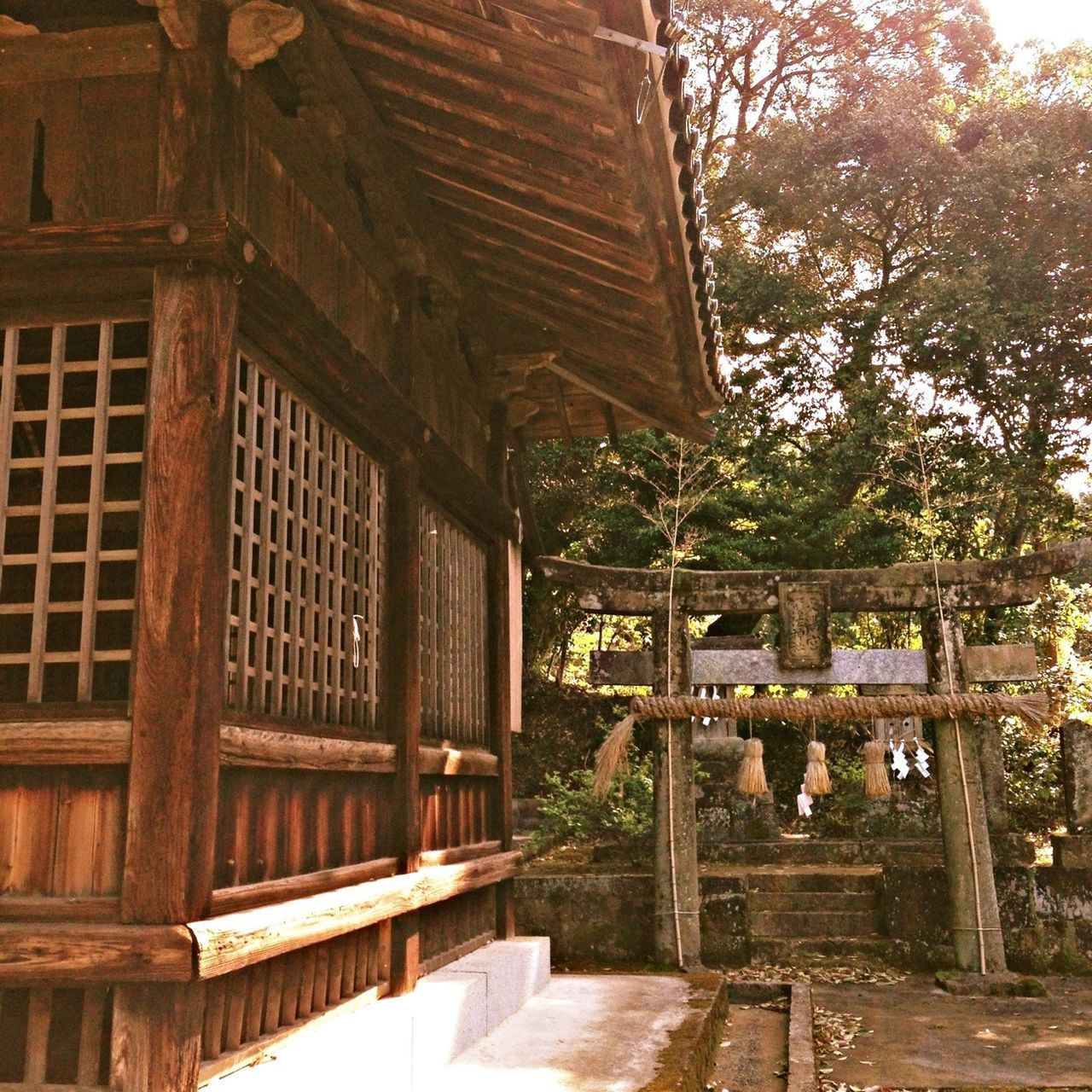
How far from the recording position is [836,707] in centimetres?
1073

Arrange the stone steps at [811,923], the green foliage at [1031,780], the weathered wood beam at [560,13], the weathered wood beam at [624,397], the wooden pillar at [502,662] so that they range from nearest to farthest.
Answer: the weathered wood beam at [560,13], the weathered wood beam at [624,397], the wooden pillar at [502,662], the stone steps at [811,923], the green foliage at [1031,780]

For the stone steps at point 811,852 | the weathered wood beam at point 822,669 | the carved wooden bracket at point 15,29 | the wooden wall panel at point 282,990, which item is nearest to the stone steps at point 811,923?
the stone steps at point 811,852

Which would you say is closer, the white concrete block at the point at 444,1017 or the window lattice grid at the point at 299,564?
the window lattice grid at the point at 299,564

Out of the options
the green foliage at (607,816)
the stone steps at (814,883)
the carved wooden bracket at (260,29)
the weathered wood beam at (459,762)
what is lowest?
the stone steps at (814,883)

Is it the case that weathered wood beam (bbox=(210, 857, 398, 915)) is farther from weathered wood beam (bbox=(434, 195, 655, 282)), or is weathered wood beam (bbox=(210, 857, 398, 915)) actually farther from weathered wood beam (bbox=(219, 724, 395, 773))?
weathered wood beam (bbox=(434, 195, 655, 282))

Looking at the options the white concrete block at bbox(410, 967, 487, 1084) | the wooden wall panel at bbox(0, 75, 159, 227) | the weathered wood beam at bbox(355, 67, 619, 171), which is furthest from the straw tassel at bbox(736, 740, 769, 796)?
the wooden wall panel at bbox(0, 75, 159, 227)

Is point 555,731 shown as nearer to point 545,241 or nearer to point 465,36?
point 545,241

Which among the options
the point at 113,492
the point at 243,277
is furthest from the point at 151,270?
the point at 113,492

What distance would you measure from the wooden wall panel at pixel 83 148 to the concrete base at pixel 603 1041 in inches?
158

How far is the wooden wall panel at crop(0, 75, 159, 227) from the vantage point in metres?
3.91

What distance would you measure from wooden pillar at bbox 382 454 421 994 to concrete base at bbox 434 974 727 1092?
2.06ft

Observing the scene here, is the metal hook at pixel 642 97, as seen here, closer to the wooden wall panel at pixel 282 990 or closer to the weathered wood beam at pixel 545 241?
the weathered wood beam at pixel 545 241

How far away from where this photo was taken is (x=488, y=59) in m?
4.17

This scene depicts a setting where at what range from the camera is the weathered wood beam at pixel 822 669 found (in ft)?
37.4
